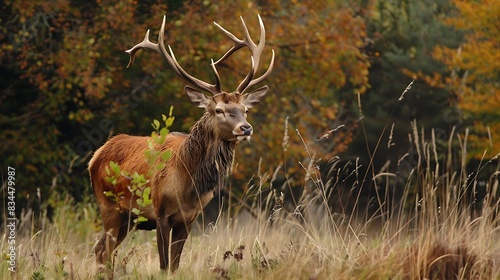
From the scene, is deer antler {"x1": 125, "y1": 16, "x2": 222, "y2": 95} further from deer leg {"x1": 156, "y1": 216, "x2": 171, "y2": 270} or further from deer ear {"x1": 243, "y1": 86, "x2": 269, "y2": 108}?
deer leg {"x1": 156, "y1": 216, "x2": 171, "y2": 270}

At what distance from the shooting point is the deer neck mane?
8.70m

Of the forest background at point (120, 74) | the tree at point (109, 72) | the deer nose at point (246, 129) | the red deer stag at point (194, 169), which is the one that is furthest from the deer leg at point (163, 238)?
the tree at point (109, 72)

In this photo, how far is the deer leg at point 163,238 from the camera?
8461 millimetres

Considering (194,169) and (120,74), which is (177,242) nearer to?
(194,169)

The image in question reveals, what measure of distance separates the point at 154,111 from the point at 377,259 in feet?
30.0

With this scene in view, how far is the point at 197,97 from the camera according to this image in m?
8.88

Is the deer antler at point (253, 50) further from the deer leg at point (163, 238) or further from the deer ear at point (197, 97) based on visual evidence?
the deer leg at point (163, 238)

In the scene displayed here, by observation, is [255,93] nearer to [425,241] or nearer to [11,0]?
[425,241]

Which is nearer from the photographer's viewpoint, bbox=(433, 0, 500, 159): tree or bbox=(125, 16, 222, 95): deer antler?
bbox=(125, 16, 222, 95): deer antler

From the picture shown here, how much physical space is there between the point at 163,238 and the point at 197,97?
1.18 m

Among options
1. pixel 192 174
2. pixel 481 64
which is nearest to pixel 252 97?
pixel 192 174

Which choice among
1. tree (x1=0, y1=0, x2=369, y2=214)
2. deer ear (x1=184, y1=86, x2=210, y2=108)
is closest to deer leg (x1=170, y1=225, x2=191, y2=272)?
deer ear (x1=184, y1=86, x2=210, y2=108)

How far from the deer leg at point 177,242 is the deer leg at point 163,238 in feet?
0.22

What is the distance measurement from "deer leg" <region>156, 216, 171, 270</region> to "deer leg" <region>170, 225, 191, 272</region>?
0.22 ft
